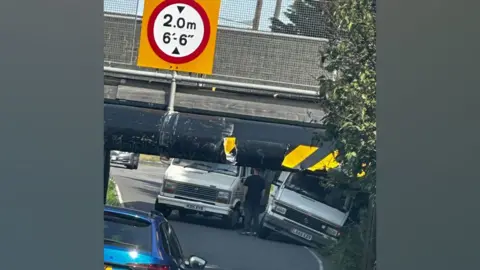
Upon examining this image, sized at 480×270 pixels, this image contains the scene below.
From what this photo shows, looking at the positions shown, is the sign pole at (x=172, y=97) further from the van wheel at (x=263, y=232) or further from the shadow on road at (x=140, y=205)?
the van wheel at (x=263, y=232)

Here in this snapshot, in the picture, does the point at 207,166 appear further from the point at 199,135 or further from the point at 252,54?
the point at 252,54

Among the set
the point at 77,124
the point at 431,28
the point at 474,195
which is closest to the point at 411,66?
the point at 431,28

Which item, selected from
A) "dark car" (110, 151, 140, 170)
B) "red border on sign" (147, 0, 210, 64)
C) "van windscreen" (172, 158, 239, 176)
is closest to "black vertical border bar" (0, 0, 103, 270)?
"red border on sign" (147, 0, 210, 64)

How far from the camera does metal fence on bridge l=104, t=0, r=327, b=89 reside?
20.4ft

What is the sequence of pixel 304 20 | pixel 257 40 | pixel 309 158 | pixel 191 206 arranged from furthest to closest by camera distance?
pixel 191 206, pixel 309 158, pixel 257 40, pixel 304 20

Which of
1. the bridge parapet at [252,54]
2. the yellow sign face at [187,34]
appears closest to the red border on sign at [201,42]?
the yellow sign face at [187,34]

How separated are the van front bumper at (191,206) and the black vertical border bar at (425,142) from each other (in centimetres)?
778

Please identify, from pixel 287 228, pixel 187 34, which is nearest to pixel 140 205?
pixel 287 228

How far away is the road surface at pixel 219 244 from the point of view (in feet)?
30.1

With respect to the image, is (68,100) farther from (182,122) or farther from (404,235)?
(182,122)

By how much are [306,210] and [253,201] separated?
150cm

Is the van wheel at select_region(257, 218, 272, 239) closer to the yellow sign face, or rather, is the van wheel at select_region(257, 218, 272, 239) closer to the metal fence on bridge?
the metal fence on bridge

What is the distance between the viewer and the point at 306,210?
8.57 metres

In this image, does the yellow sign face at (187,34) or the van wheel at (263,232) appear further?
the van wheel at (263,232)
